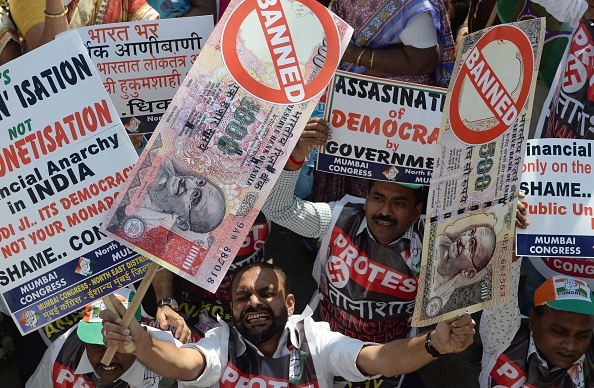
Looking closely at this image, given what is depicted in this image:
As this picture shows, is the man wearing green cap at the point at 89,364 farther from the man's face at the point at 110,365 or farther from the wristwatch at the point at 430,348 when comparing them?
the wristwatch at the point at 430,348

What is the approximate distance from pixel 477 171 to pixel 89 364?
1852mm

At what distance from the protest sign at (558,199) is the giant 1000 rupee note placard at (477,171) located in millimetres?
373

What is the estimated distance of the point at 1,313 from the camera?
473 centimetres

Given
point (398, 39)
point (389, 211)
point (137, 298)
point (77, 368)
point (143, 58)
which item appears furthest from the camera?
point (398, 39)

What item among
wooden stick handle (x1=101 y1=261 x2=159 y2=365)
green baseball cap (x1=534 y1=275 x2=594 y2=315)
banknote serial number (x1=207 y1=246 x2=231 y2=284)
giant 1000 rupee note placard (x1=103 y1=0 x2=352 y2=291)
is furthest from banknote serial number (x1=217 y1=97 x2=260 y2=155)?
green baseball cap (x1=534 y1=275 x2=594 y2=315)

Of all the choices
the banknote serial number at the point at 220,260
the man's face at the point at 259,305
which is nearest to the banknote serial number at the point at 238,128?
the banknote serial number at the point at 220,260

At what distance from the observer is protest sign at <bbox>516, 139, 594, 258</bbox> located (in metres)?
3.58

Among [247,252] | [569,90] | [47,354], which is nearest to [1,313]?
[47,354]

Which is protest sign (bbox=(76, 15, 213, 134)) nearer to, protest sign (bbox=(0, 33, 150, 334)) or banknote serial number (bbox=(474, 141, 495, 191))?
protest sign (bbox=(0, 33, 150, 334))

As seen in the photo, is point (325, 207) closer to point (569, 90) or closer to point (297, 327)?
point (297, 327)

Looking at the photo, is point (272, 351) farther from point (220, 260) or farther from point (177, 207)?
point (177, 207)

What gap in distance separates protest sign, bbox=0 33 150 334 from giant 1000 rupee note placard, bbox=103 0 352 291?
166 millimetres

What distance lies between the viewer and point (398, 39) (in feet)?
15.1

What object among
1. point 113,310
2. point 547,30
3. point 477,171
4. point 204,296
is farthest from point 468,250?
point 547,30
